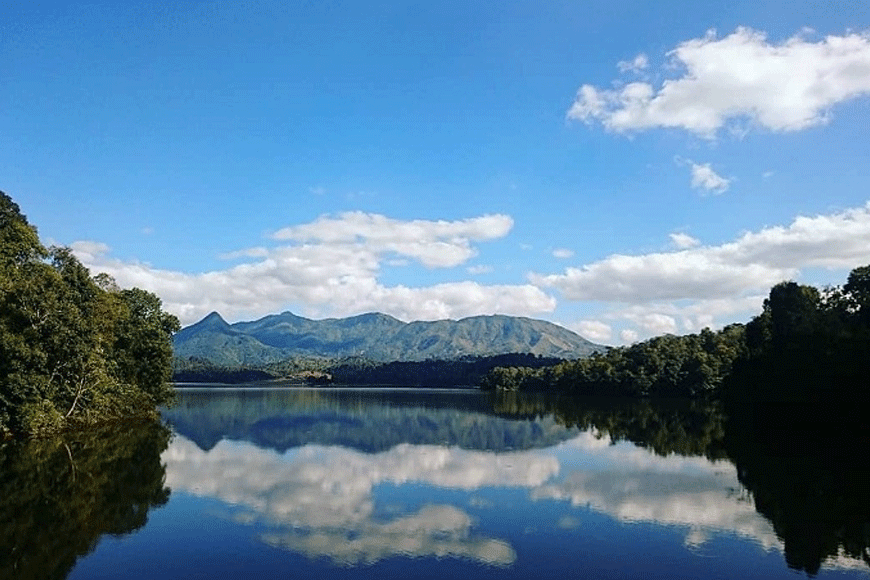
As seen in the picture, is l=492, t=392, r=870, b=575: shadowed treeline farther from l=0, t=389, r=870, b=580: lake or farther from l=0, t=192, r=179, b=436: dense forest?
l=0, t=192, r=179, b=436: dense forest

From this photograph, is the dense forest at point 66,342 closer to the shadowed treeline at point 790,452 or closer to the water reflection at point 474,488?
the water reflection at point 474,488

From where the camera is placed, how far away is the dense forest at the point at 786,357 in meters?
68.9

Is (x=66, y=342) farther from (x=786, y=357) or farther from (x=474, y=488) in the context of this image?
(x=786, y=357)

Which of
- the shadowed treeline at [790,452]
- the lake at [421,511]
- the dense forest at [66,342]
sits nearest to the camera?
the lake at [421,511]

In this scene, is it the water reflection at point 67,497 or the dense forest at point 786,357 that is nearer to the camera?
the water reflection at point 67,497

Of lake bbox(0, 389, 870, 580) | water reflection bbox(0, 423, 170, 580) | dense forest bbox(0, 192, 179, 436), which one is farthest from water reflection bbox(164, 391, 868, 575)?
dense forest bbox(0, 192, 179, 436)

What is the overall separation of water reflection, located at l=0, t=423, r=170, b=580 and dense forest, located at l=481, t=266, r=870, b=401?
64825 millimetres

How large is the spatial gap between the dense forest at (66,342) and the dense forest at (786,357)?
7347 cm

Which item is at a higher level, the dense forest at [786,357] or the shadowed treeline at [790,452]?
the dense forest at [786,357]

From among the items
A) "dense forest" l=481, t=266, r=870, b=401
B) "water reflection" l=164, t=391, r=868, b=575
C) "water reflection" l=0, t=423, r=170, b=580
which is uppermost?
"dense forest" l=481, t=266, r=870, b=401

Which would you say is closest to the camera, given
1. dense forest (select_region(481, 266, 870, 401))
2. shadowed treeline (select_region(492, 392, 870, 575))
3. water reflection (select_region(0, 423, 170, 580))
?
water reflection (select_region(0, 423, 170, 580))

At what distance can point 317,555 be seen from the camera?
24375 millimetres

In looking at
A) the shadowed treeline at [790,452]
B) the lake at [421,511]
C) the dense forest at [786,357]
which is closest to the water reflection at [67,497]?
the lake at [421,511]

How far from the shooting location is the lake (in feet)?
77.9
